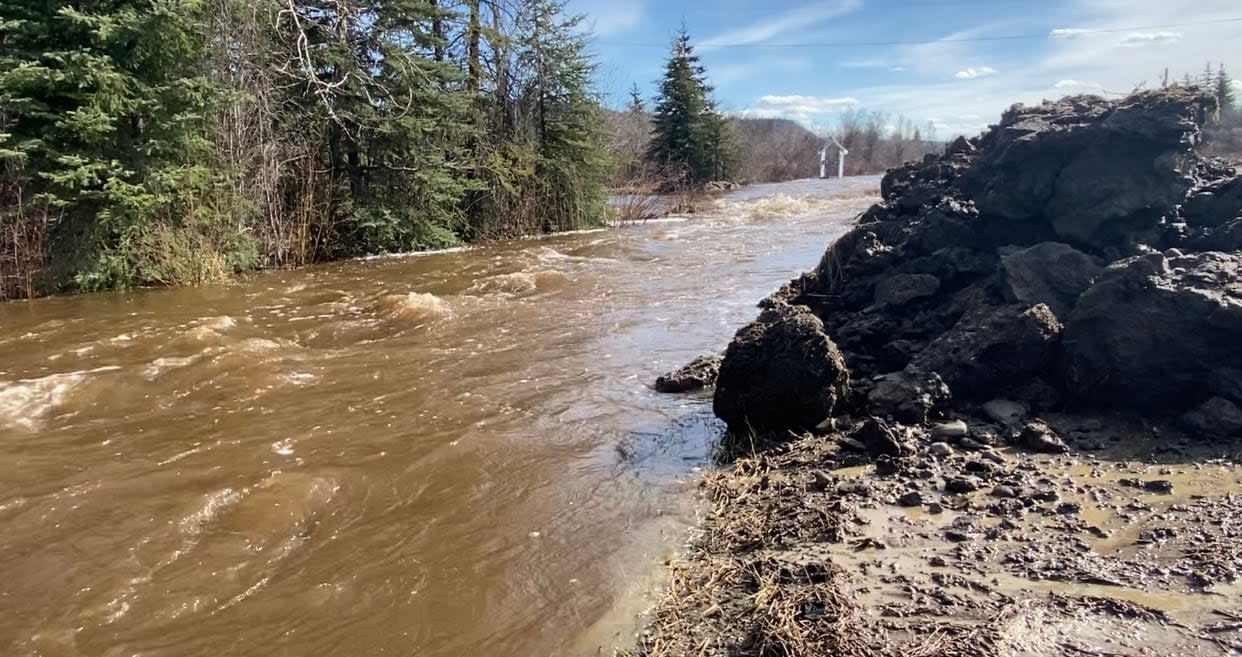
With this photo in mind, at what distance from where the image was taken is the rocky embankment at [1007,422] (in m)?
2.85

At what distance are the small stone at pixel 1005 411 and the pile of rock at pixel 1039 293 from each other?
0.29 ft


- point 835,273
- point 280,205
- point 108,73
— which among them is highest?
point 108,73

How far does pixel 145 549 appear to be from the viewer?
12.5 feet

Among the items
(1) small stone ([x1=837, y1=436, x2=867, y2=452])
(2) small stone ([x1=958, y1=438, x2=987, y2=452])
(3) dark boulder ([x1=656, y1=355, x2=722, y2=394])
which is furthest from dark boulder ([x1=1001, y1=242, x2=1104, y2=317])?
(3) dark boulder ([x1=656, y1=355, x2=722, y2=394])

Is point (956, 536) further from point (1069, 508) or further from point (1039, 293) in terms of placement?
point (1039, 293)

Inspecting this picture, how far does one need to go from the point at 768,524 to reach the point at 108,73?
1174cm

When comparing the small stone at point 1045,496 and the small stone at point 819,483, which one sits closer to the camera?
the small stone at point 1045,496

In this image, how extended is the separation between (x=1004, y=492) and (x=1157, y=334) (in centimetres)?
180

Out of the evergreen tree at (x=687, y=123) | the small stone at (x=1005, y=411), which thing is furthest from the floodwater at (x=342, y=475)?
the evergreen tree at (x=687, y=123)

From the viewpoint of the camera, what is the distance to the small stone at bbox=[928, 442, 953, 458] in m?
4.37

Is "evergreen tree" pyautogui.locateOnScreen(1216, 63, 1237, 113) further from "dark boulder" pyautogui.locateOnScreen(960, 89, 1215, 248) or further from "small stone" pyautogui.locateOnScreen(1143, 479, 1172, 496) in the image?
"small stone" pyautogui.locateOnScreen(1143, 479, 1172, 496)

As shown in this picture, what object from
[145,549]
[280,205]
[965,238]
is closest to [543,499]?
[145,549]

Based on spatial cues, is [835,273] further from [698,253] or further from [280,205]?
[280,205]

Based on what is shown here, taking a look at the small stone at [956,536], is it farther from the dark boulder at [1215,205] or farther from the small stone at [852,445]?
the dark boulder at [1215,205]
